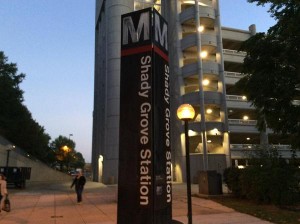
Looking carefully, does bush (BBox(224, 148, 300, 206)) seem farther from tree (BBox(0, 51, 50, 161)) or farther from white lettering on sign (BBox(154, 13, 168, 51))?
tree (BBox(0, 51, 50, 161))

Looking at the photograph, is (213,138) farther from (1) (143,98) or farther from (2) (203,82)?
(1) (143,98)

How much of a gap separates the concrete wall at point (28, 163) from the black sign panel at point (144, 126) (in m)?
29.2

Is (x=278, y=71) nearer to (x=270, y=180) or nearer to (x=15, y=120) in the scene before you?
(x=270, y=180)

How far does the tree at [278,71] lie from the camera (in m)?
19.1

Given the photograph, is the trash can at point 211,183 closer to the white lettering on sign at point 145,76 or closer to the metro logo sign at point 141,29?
the metro logo sign at point 141,29

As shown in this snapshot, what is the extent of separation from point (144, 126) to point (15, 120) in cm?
5312

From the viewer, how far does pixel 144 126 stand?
24.1 ft

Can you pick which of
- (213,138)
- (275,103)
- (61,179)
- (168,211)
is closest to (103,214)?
(168,211)

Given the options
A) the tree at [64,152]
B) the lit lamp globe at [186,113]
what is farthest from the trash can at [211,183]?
the tree at [64,152]

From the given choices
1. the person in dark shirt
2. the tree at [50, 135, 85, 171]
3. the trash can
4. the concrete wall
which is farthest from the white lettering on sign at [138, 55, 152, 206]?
the tree at [50, 135, 85, 171]

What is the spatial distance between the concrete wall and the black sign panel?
29.2 m

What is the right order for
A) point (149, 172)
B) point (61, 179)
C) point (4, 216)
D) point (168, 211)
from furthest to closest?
1. point (61, 179)
2. point (4, 216)
3. point (168, 211)
4. point (149, 172)

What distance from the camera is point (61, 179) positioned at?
173 ft

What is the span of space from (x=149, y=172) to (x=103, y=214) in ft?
21.5
